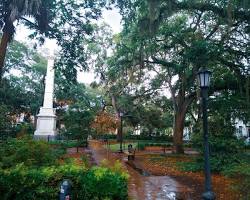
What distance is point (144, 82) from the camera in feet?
135

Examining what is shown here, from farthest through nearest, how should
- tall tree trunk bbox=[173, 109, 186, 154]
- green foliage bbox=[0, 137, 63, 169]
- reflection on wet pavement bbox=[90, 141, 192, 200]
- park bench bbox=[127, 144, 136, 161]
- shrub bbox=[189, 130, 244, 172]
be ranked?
tall tree trunk bbox=[173, 109, 186, 154]
park bench bbox=[127, 144, 136, 161]
shrub bbox=[189, 130, 244, 172]
reflection on wet pavement bbox=[90, 141, 192, 200]
green foliage bbox=[0, 137, 63, 169]

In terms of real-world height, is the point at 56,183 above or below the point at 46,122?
below

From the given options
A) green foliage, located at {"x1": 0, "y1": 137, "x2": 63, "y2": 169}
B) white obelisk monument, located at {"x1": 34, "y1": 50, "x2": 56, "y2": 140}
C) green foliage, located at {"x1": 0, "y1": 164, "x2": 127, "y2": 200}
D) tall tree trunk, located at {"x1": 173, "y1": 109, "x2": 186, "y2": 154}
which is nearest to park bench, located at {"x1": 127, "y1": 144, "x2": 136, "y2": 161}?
tall tree trunk, located at {"x1": 173, "y1": 109, "x2": 186, "y2": 154}

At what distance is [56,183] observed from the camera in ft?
26.7

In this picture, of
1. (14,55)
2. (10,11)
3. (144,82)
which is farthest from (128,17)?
(14,55)

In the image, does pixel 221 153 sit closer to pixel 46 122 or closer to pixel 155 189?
pixel 155 189

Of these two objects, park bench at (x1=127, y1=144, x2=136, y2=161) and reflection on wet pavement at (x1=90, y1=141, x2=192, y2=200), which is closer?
reflection on wet pavement at (x1=90, y1=141, x2=192, y2=200)

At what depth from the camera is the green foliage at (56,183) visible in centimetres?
782

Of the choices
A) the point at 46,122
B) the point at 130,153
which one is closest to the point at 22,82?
the point at 46,122

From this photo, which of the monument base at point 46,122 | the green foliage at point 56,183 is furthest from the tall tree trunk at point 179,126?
the green foliage at point 56,183

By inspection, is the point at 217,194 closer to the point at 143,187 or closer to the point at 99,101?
the point at 143,187

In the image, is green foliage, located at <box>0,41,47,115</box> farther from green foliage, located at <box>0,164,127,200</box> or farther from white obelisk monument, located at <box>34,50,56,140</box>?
green foliage, located at <box>0,164,127,200</box>

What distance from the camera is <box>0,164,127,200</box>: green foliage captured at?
25.7 feet

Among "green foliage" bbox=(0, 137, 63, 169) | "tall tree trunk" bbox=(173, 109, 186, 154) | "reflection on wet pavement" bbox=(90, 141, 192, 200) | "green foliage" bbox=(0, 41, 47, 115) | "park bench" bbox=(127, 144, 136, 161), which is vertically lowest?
"reflection on wet pavement" bbox=(90, 141, 192, 200)
